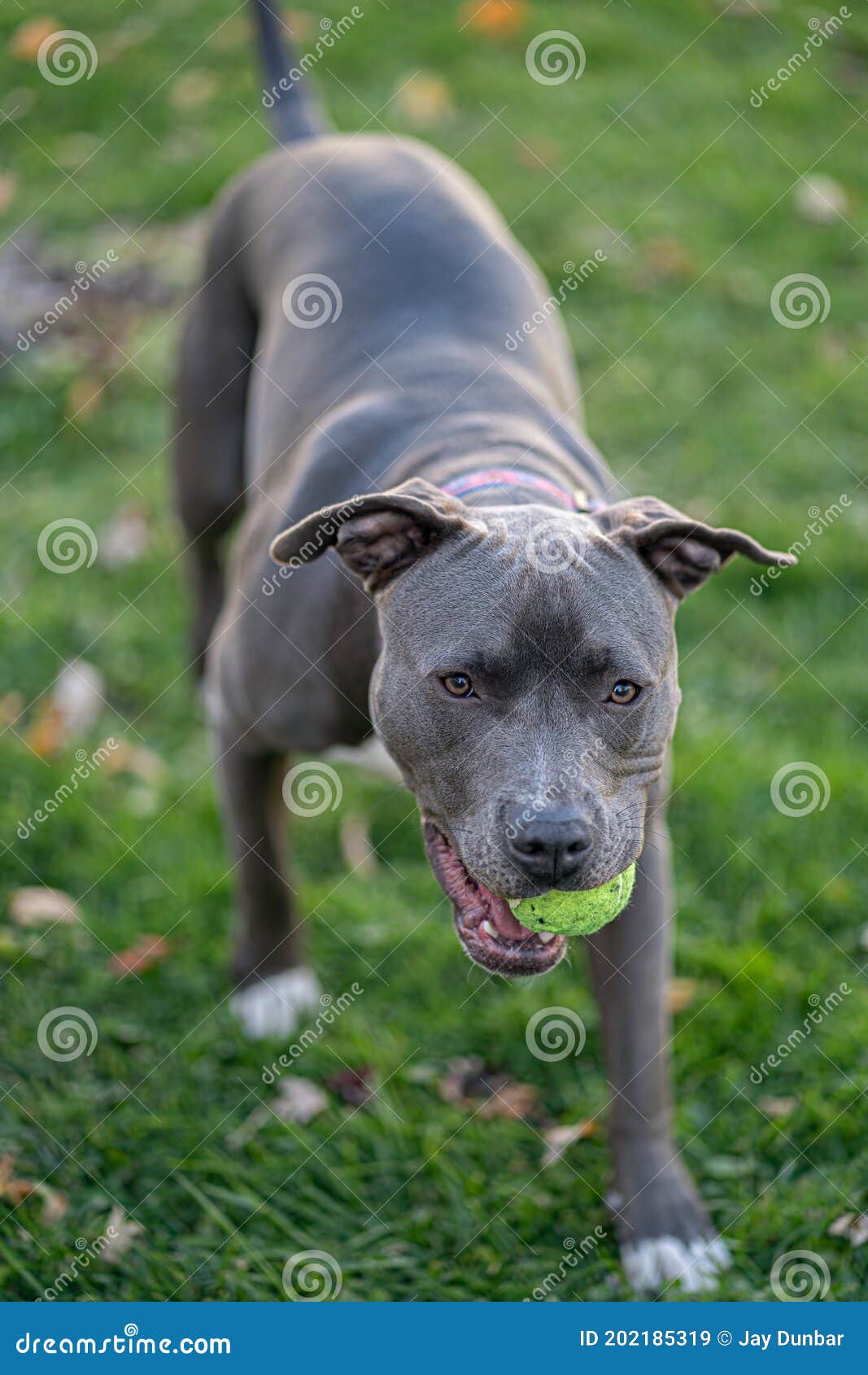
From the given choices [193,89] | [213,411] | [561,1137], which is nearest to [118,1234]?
[561,1137]

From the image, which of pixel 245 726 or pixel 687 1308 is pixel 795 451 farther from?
pixel 687 1308

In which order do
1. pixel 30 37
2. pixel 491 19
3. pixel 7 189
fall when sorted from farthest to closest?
pixel 491 19 < pixel 30 37 < pixel 7 189

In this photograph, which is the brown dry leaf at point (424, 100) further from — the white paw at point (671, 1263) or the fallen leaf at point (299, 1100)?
the white paw at point (671, 1263)

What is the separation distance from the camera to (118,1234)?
127 inches

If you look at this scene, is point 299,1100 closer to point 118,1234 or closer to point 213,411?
point 118,1234

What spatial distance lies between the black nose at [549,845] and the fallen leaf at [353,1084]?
1.37 m

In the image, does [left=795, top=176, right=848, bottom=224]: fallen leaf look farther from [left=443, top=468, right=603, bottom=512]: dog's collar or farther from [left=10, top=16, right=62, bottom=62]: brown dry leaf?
[left=443, top=468, right=603, bottom=512]: dog's collar

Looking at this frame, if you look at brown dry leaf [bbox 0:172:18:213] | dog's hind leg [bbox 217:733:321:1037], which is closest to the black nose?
dog's hind leg [bbox 217:733:321:1037]

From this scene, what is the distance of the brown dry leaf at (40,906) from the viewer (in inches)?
159

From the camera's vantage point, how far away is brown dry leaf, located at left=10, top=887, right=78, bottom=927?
4.04 metres

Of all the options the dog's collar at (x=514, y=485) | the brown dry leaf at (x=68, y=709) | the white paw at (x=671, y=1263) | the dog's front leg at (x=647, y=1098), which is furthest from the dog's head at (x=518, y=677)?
the brown dry leaf at (x=68, y=709)

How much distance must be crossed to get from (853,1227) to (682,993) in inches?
30.5

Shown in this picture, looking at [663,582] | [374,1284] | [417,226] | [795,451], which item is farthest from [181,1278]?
[795,451]

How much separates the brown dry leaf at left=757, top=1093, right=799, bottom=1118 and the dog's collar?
60.5 inches
